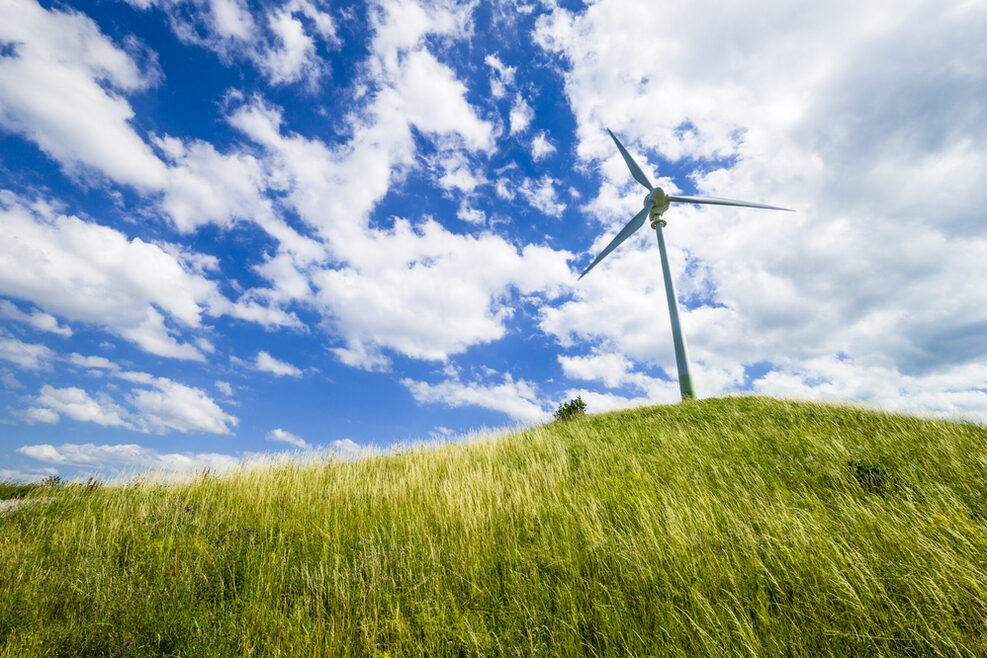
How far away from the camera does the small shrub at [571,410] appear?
70.8 feet

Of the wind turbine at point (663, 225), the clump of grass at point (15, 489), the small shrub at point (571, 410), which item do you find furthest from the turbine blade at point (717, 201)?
the clump of grass at point (15, 489)

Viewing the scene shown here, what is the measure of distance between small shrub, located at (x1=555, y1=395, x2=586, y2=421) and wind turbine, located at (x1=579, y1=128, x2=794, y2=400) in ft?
20.4

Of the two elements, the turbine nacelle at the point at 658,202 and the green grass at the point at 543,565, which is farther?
the turbine nacelle at the point at 658,202

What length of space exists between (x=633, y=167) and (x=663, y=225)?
17.6 feet

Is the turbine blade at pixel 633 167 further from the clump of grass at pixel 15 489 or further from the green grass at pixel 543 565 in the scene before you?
the clump of grass at pixel 15 489

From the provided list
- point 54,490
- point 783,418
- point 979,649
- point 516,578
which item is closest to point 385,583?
point 516,578

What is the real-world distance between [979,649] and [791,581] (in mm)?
1043

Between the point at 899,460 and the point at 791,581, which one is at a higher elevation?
the point at 899,460

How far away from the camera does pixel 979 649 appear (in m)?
2.52

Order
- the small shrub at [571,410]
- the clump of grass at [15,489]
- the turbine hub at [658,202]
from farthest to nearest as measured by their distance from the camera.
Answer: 1. the turbine hub at [658,202]
2. the small shrub at [571,410]
3. the clump of grass at [15,489]

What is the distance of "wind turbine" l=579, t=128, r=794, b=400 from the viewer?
2459cm

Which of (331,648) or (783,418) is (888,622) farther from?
(783,418)

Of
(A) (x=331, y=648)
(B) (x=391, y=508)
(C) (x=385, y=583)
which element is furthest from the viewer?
(B) (x=391, y=508)

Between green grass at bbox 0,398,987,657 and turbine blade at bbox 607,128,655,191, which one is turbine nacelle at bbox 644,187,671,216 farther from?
green grass at bbox 0,398,987,657
